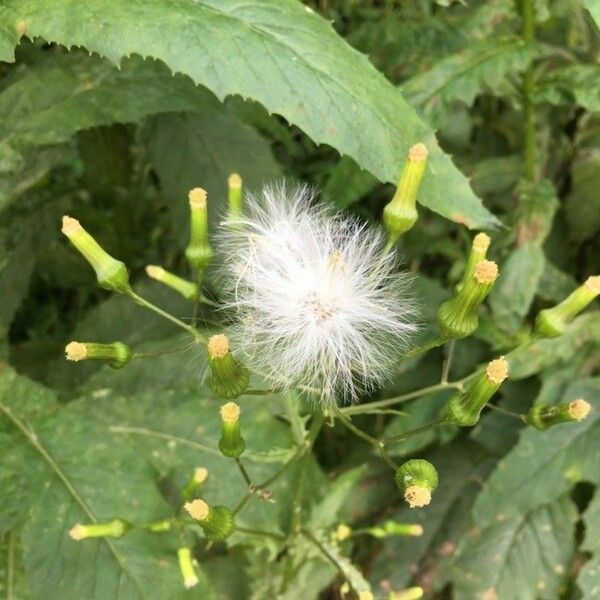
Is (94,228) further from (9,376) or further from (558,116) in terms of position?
(558,116)

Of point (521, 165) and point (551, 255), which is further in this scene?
point (551, 255)

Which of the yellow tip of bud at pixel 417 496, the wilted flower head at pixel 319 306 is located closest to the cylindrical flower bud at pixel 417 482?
the yellow tip of bud at pixel 417 496

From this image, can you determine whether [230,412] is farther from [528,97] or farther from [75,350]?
[528,97]

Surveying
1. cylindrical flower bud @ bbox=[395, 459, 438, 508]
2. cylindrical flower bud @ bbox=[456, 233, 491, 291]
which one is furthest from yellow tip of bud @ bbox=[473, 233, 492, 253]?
cylindrical flower bud @ bbox=[395, 459, 438, 508]

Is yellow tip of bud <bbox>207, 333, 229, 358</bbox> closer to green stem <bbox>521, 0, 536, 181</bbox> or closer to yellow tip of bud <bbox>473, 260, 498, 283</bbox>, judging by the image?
yellow tip of bud <bbox>473, 260, 498, 283</bbox>

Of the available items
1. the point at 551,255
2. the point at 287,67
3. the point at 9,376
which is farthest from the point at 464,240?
the point at 9,376

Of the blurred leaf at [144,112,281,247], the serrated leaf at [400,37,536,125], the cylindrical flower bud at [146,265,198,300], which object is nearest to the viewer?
the cylindrical flower bud at [146,265,198,300]
